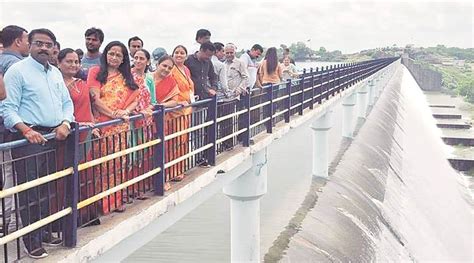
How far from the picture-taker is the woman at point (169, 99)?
5867 millimetres

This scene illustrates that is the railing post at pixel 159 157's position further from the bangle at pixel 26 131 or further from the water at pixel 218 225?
the water at pixel 218 225

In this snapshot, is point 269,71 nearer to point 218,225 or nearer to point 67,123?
point 218,225

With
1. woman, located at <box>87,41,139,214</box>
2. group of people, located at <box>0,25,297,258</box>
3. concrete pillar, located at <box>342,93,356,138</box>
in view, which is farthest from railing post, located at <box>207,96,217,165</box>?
concrete pillar, located at <box>342,93,356,138</box>

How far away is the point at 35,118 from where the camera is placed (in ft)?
12.7

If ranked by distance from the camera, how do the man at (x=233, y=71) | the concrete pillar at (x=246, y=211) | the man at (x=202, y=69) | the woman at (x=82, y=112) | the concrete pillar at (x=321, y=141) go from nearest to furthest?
the woman at (x=82, y=112)
the man at (x=202, y=69)
the man at (x=233, y=71)
the concrete pillar at (x=246, y=211)
the concrete pillar at (x=321, y=141)

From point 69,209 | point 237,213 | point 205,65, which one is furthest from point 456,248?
point 69,209

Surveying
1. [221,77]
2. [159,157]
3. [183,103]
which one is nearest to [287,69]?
[221,77]

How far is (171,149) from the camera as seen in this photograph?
5.88 meters

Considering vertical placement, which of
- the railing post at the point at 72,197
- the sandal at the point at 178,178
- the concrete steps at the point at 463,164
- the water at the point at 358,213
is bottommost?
the concrete steps at the point at 463,164

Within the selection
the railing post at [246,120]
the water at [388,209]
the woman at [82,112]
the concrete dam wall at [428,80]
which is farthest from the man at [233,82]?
the concrete dam wall at [428,80]

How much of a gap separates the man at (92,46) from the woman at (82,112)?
0.93 meters

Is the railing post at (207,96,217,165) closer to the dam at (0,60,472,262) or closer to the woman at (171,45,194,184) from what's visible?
the dam at (0,60,472,262)

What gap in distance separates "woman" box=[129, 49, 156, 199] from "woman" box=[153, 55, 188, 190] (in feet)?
1.02

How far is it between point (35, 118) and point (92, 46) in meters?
1.76
